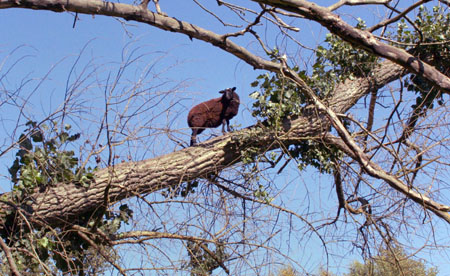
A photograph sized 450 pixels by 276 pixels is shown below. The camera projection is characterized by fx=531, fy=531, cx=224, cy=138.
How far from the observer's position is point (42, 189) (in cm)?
456

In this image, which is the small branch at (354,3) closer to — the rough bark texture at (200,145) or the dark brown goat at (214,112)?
the rough bark texture at (200,145)

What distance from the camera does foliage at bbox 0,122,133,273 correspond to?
4.33 metres

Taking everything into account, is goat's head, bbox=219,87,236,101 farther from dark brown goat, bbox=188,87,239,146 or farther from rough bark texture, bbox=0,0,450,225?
rough bark texture, bbox=0,0,450,225

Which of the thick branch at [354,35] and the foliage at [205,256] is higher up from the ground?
the thick branch at [354,35]

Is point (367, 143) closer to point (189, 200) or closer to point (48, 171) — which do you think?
point (189, 200)

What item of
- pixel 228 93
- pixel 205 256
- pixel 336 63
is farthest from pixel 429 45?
pixel 205 256

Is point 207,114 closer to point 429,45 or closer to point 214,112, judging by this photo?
point 214,112

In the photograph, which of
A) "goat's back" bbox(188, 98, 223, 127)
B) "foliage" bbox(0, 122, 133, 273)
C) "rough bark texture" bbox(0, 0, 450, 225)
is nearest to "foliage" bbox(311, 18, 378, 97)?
"rough bark texture" bbox(0, 0, 450, 225)

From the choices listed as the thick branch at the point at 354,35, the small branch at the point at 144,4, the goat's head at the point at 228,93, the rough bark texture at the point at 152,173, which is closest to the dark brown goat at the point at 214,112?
the goat's head at the point at 228,93

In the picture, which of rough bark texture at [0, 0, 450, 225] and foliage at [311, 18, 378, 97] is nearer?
rough bark texture at [0, 0, 450, 225]

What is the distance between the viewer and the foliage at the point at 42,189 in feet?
14.2

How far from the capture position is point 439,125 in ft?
13.3

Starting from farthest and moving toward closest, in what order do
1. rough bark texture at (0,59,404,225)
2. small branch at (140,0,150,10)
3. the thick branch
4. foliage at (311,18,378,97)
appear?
foliage at (311,18,378,97), rough bark texture at (0,59,404,225), small branch at (140,0,150,10), the thick branch

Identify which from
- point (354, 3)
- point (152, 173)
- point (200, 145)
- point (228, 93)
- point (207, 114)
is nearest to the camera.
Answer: point (354, 3)
